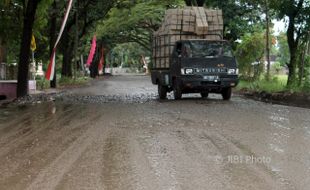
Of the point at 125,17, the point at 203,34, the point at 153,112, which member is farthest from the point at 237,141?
the point at 125,17

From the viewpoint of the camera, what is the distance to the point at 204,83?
19.6 m

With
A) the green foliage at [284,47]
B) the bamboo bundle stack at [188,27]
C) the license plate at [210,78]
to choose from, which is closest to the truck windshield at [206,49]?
the license plate at [210,78]

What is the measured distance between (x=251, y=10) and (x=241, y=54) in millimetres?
3009

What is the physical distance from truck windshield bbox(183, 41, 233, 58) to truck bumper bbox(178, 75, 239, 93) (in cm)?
96

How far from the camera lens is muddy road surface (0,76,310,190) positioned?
6.98m

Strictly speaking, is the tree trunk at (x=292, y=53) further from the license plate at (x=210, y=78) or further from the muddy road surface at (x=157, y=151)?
the muddy road surface at (x=157, y=151)

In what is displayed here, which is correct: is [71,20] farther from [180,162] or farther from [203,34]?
[180,162]

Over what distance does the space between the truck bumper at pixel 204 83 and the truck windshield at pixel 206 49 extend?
96 centimetres

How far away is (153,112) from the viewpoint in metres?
15.3

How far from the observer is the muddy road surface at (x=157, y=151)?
22.9 feet

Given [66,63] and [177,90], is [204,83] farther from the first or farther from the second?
[66,63]

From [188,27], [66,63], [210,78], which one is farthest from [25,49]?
[66,63]

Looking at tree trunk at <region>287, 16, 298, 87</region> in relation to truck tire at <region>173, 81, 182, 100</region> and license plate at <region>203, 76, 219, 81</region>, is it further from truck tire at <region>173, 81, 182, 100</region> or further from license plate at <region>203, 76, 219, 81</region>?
truck tire at <region>173, 81, 182, 100</region>

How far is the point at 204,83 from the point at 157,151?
10.9m
